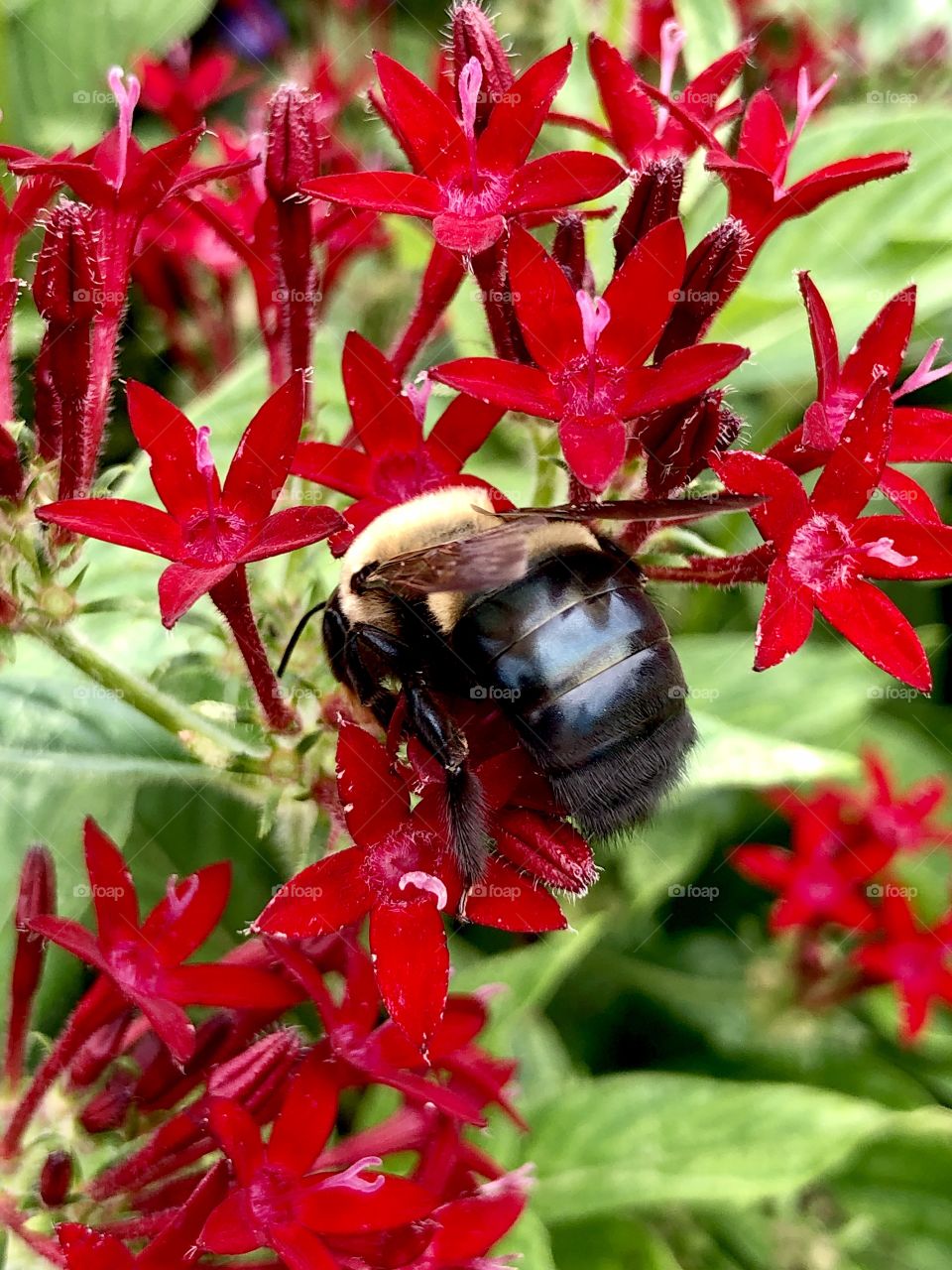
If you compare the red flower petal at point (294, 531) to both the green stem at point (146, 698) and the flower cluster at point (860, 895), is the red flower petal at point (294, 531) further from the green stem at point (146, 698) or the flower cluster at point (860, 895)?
the flower cluster at point (860, 895)

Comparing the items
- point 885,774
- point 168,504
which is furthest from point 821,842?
point 168,504

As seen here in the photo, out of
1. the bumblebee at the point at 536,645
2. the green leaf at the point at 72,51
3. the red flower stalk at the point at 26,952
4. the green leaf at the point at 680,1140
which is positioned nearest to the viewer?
the bumblebee at the point at 536,645

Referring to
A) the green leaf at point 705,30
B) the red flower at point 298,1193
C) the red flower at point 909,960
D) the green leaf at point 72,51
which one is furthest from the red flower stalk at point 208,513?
the green leaf at point 72,51

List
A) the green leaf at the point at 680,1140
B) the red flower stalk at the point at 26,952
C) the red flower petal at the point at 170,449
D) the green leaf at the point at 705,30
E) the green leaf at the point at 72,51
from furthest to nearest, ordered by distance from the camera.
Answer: the green leaf at the point at 72,51 → the green leaf at the point at 705,30 → the green leaf at the point at 680,1140 → the red flower stalk at the point at 26,952 → the red flower petal at the point at 170,449

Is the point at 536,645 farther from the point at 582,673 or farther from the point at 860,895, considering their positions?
the point at 860,895

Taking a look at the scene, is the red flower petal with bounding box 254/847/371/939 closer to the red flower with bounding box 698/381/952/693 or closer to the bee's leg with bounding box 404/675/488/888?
the bee's leg with bounding box 404/675/488/888

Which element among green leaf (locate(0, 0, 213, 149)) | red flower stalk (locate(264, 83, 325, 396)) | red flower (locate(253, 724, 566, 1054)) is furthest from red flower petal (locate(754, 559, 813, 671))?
green leaf (locate(0, 0, 213, 149))

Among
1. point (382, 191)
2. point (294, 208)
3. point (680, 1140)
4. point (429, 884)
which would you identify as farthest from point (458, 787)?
point (680, 1140)
